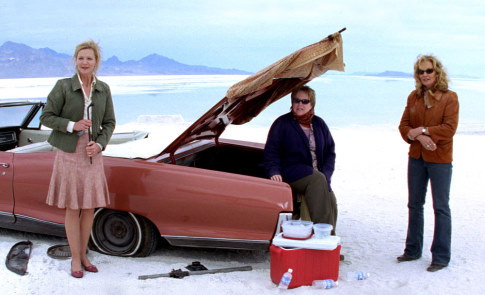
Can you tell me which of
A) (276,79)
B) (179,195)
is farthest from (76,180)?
(276,79)

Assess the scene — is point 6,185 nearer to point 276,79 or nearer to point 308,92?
point 276,79

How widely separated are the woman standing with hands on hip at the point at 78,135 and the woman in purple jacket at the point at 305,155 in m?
1.49

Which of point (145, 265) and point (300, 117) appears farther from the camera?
point (300, 117)

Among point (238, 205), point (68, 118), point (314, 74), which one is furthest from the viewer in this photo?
point (314, 74)

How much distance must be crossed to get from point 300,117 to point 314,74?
44 centimetres

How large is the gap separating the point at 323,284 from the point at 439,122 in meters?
1.66

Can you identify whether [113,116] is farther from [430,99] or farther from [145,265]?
[430,99]

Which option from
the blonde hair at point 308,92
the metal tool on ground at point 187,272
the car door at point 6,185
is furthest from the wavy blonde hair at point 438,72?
the car door at point 6,185

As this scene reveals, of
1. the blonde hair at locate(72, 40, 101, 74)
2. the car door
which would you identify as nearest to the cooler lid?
the blonde hair at locate(72, 40, 101, 74)

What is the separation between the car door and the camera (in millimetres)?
5078

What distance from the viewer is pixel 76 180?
4.27m

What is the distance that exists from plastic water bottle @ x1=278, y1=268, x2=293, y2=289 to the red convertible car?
36cm

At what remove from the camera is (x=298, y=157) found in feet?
16.4

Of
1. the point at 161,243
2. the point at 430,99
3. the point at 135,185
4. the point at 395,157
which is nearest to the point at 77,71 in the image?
the point at 135,185
